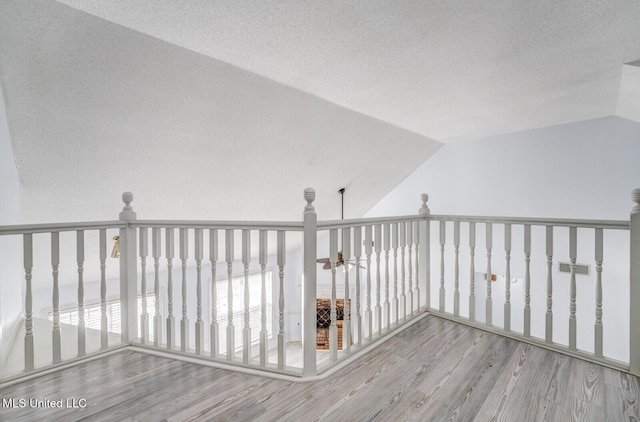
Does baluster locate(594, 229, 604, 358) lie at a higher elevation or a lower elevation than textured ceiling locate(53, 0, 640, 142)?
lower

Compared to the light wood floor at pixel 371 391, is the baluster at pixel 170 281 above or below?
above

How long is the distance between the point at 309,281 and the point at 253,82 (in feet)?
5.75

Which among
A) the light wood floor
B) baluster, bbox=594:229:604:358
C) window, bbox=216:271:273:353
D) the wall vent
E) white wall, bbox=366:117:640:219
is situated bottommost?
window, bbox=216:271:273:353

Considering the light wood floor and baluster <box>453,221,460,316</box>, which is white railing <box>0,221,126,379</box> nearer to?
the light wood floor

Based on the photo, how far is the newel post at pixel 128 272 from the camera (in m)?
2.21

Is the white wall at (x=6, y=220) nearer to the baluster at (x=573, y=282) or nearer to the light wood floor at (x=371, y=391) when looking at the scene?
the light wood floor at (x=371, y=391)

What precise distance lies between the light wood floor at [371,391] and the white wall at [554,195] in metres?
2.89

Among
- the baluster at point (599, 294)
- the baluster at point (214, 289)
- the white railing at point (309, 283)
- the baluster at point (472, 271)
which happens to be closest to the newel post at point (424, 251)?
the white railing at point (309, 283)

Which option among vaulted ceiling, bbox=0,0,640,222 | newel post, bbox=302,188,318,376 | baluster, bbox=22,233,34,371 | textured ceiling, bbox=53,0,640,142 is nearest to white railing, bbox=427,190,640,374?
textured ceiling, bbox=53,0,640,142

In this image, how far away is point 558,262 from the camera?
4.38 metres

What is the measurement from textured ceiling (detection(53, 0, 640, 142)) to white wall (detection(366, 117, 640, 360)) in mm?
1130

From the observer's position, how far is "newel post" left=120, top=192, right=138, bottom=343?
2207 mm

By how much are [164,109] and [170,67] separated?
0.45 metres

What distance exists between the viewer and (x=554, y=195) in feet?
14.4
